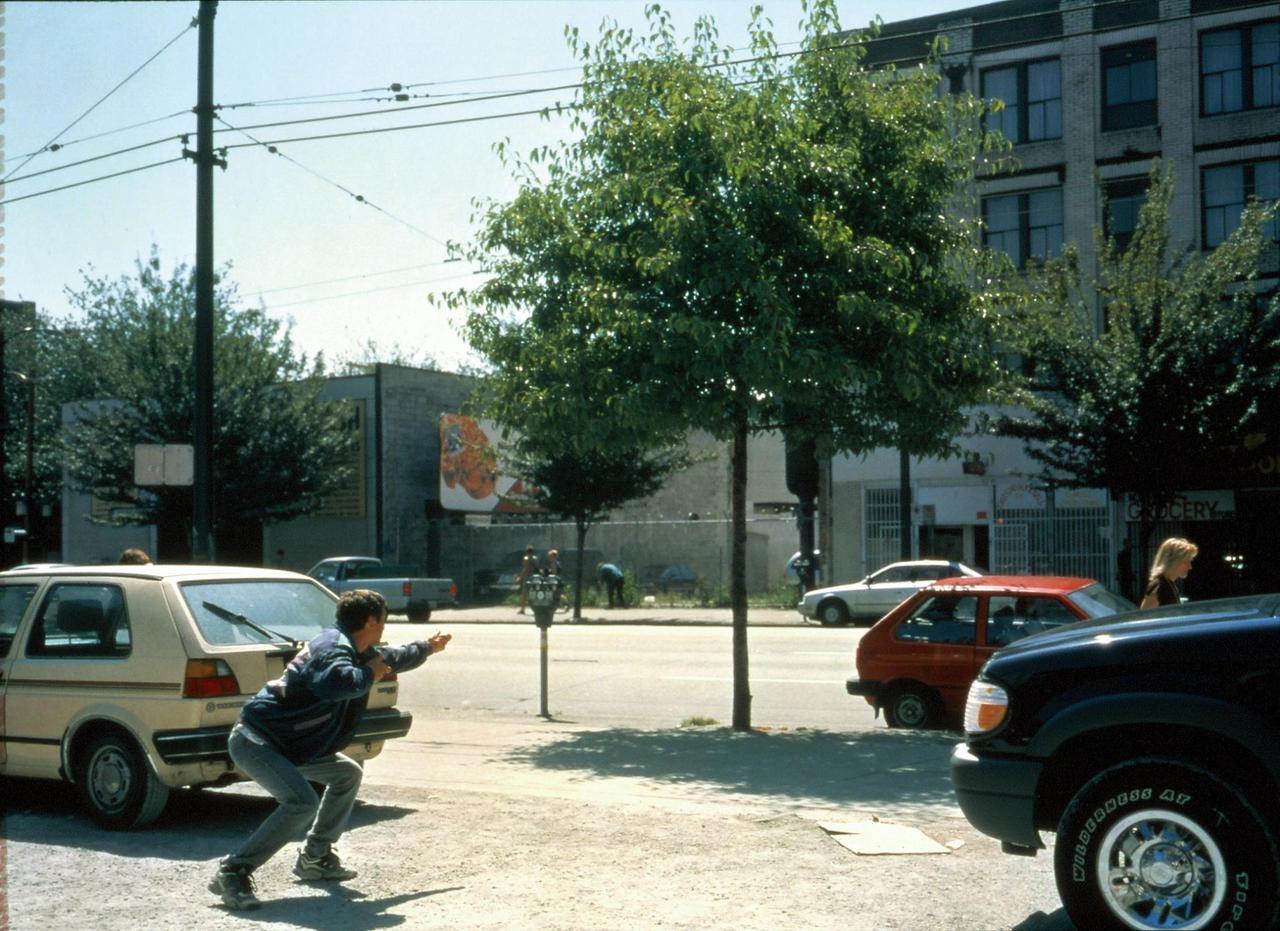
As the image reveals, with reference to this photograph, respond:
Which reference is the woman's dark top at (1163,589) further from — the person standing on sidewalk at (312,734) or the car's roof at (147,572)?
the car's roof at (147,572)

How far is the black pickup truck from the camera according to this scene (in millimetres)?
5082

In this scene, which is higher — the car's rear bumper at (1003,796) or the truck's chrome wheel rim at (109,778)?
the car's rear bumper at (1003,796)

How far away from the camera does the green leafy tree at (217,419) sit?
1378 inches

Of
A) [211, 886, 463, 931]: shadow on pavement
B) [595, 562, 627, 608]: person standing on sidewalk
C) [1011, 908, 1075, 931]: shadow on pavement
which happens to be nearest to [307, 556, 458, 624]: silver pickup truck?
[595, 562, 627, 608]: person standing on sidewalk

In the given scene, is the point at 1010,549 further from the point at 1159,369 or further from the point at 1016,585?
the point at 1016,585

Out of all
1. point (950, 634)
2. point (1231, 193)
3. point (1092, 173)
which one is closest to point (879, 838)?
point (950, 634)

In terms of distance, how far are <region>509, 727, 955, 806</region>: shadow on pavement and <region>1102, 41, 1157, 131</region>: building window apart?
912 inches

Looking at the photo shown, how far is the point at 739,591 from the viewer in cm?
1288

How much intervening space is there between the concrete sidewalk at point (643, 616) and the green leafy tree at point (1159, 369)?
24.1ft

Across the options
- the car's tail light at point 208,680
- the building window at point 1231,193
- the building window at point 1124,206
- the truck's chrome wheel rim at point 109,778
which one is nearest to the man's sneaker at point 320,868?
→ the car's tail light at point 208,680

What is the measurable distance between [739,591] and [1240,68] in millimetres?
22940

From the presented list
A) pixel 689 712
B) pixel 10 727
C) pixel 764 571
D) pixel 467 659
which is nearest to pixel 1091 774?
pixel 10 727

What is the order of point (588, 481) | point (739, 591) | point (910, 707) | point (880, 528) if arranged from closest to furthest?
point (910, 707) < point (739, 591) < point (588, 481) < point (880, 528)

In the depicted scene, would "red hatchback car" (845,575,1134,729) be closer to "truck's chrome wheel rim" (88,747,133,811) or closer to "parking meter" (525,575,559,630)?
"parking meter" (525,575,559,630)
